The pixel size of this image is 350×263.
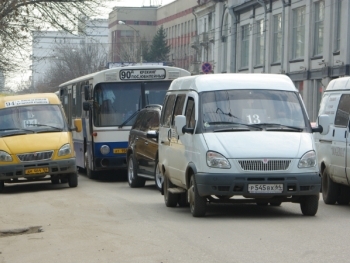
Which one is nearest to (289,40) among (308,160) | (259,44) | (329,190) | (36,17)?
(259,44)

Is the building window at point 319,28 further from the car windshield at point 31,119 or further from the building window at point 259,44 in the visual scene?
the car windshield at point 31,119

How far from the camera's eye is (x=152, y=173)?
19734 mm

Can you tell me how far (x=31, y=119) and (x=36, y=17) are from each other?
20.6 feet

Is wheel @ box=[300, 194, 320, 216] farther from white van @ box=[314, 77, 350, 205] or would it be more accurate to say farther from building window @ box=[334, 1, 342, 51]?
building window @ box=[334, 1, 342, 51]

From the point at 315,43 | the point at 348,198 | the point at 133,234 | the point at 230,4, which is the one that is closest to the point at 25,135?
the point at 348,198

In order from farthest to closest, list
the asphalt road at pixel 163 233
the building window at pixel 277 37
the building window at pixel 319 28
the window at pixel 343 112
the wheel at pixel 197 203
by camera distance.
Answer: the building window at pixel 277 37 < the building window at pixel 319 28 < the window at pixel 343 112 < the wheel at pixel 197 203 < the asphalt road at pixel 163 233

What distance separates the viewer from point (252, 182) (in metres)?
12.6

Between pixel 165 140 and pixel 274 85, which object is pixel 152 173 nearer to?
pixel 165 140

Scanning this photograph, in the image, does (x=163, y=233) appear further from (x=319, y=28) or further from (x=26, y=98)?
(x=319, y=28)

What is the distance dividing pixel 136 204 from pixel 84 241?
503 centimetres

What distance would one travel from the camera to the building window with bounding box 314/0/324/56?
140 feet

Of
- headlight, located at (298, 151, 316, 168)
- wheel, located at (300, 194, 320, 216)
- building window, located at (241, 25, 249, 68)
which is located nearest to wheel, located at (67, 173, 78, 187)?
wheel, located at (300, 194, 320, 216)

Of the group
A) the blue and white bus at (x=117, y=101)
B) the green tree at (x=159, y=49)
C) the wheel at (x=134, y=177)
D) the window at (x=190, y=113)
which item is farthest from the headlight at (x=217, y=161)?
the green tree at (x=159, y=49)

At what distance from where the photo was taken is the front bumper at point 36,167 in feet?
66.5
